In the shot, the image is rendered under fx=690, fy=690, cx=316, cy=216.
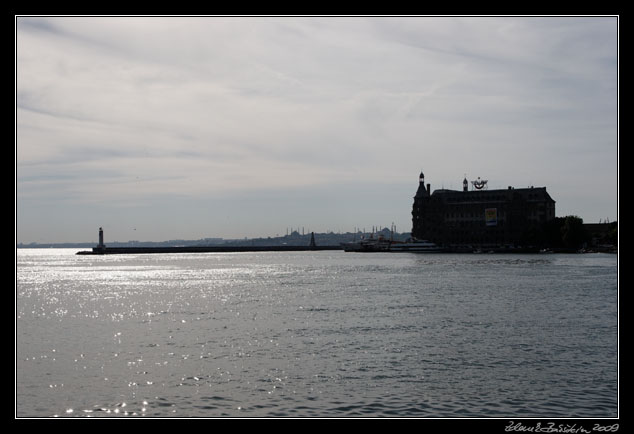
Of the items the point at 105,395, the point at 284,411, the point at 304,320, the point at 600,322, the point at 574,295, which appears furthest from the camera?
the point at 574,295

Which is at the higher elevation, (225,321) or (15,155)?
(15,155)

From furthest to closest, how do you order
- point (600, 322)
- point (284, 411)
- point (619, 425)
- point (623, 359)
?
point (600, 322)
point (284, 411)
point (619, 425)
point (623, 359)

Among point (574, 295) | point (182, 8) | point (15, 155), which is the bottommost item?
point (574, 295)

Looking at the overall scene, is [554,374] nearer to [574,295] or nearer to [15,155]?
[15,155]

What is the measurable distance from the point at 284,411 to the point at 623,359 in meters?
11.6

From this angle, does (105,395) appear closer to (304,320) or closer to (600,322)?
(304,320)

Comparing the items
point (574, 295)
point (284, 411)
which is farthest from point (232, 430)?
point (574, 295)

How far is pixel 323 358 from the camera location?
113ft

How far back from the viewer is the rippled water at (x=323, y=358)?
25359mm

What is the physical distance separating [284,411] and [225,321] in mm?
27162

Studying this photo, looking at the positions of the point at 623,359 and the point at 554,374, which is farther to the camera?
the point at 554,374

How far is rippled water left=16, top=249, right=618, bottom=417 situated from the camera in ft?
83.2

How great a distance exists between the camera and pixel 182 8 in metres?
14.6

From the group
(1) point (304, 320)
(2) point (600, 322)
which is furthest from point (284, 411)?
(2) point (600, 322)
